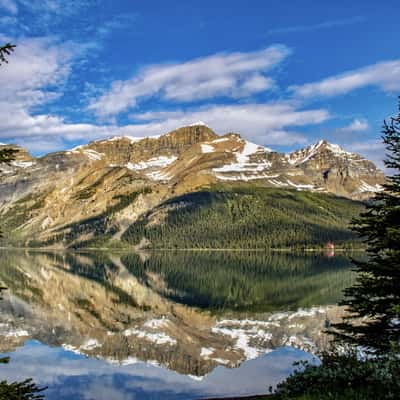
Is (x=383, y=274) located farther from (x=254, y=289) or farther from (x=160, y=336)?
(x=254, y=289)

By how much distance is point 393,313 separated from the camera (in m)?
21.8

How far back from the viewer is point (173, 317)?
6688 cm

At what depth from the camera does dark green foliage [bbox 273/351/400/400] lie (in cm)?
1680

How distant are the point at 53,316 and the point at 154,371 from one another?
34158mm

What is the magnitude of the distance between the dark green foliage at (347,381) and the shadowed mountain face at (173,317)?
20.5 meters

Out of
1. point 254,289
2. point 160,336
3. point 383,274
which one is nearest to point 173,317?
point 160,336

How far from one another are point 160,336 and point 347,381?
36664mm

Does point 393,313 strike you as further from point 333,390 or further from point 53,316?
point 53,316

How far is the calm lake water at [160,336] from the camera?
36344 millimetres

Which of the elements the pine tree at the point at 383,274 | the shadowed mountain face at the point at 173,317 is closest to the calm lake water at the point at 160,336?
the shadowed mountain face at the point at 173,317

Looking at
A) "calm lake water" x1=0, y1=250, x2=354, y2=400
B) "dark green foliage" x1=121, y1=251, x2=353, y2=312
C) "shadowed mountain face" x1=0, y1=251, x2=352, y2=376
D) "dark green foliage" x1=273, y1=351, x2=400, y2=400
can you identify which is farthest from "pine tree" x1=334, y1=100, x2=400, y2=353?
"dark green foliage" x1=121, y1=251, x2=353, y2=312

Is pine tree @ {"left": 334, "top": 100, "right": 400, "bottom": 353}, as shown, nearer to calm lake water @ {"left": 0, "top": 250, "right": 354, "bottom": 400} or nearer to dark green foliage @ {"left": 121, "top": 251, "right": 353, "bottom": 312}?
calm lake water @ {"left": 0, "top": 250, "right": 354, "bottom": 400}

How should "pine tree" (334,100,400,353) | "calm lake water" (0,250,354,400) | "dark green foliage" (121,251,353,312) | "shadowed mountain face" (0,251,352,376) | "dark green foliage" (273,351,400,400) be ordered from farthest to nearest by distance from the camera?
"dark green foliage" (121,251,353,312), "shadowed mountain face" (0,251,352,376), "calm lake water" (0,250,354,400), "pine tree" (334,100,400,353), "dark green foliage" (273,351,400,400)

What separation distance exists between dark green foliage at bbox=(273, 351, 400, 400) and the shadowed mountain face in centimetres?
2051
